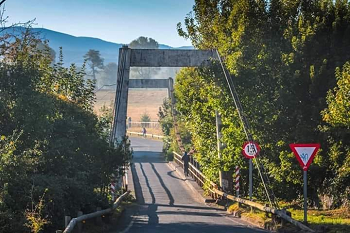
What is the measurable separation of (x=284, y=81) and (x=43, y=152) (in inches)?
417

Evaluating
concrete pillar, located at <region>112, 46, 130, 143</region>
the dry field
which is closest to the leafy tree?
concrete pillar, located at <region>112, 46, 130, 143</region>

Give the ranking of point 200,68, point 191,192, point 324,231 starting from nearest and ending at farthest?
point 324,231
point 200,68
point 191,192

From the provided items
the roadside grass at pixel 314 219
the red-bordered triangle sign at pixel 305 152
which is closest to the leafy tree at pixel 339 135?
the roadside grass at pixel 314 219

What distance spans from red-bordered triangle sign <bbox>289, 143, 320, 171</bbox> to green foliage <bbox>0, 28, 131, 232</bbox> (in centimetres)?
577

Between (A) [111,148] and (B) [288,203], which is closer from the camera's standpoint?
(A) [111,148]

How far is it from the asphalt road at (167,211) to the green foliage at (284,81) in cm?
302

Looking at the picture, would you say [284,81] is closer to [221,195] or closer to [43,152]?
[221,195]

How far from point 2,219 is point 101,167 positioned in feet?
29.7

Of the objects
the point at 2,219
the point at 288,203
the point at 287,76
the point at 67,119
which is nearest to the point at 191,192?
the point at 288,203

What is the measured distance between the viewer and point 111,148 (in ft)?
70.7

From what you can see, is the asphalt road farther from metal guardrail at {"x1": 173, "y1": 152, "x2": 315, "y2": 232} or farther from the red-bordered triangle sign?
the red-bordered triangle sign

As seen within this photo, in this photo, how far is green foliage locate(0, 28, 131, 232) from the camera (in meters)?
13.2

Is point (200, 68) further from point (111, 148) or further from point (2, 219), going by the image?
point (2, 219)

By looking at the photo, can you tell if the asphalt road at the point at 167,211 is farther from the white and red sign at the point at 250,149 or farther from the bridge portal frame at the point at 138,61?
the bridge portal frame at the point at 138,61
